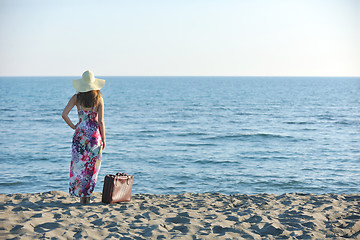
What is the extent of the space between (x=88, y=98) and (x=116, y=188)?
169 cm

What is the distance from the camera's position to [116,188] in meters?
6.64

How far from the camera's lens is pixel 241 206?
698cm

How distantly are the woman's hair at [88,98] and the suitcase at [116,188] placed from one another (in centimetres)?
130

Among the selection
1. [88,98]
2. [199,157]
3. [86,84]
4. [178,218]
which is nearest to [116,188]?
[178,218]

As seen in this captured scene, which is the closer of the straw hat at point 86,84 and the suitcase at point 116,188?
the straw hat at point 86,84

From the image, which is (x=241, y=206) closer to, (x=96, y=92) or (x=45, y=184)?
(x=96, y=92)

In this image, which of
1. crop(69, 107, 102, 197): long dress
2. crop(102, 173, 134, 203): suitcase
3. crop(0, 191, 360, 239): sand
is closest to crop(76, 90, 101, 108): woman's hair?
crop(69, 107, 102, 197): long dress

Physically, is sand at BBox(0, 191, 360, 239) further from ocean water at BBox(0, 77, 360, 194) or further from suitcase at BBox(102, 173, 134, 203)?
ocean water at BBox(0, 77, 360, 194)

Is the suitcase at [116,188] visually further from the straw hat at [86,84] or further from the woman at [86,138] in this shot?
the straw hat at [86,84]

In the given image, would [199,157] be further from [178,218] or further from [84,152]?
[178,218]

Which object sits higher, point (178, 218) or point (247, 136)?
point (178, 218)

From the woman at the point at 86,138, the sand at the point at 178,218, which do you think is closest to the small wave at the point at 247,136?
the sand at the point at 178,218

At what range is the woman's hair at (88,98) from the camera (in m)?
6.37

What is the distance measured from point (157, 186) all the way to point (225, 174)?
9.28 ft
